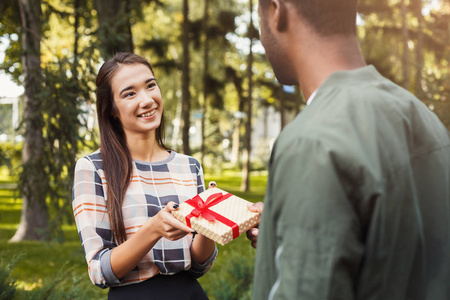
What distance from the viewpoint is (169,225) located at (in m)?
1.85

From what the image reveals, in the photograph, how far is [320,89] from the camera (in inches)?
44.6

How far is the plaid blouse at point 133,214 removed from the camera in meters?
2.03

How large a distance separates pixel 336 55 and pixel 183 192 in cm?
131

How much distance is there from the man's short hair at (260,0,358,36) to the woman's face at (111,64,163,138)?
123 centimetres

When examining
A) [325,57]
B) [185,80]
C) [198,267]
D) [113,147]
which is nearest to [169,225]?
[198,267]

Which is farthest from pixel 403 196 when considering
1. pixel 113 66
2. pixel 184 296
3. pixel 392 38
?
pixel 392 38

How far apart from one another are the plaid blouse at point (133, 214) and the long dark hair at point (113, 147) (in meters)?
0.03

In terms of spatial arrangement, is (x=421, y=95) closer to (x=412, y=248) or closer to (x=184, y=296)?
(x=184, y=296)

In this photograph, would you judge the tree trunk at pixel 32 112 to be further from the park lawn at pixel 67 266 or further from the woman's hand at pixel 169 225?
the woman's hand at pixel 169 225

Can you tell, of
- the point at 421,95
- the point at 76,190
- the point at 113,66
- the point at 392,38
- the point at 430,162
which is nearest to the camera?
the point at 430,162

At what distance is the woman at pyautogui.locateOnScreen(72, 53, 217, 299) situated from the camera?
1.98 metres

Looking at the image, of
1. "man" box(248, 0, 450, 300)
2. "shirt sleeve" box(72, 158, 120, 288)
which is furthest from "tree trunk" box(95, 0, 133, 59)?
"man" box(248, 0, 450, 300)

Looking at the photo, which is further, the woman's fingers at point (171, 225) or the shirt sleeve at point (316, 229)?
the woman's fingers at point (171, 225)

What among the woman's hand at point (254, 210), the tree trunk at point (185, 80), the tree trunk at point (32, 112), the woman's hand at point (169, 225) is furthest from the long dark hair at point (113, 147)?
the tree trunk at point (185, 80)
